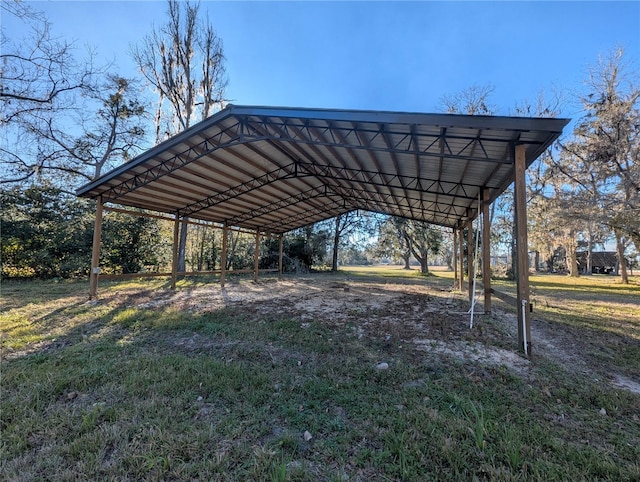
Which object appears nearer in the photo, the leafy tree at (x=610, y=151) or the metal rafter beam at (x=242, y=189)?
the metal rafter beam at (x=242, y=189)

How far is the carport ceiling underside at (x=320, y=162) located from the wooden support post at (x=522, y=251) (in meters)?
0.36

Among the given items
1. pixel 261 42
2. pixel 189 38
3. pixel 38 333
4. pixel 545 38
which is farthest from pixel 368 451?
pixel 189 38

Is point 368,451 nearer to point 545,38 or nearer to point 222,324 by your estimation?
point 222,324

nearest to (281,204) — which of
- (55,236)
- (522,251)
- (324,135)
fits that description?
(324,135)

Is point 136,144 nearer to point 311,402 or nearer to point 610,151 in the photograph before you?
point 311,402

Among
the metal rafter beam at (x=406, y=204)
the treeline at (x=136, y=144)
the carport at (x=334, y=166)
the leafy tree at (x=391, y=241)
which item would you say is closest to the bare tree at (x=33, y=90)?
the treeline at (x=136, y=144)

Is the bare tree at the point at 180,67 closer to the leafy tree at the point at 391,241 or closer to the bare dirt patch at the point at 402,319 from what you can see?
the bare dirt patch at the point at 402,319

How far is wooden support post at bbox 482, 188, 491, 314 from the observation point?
6.52 m

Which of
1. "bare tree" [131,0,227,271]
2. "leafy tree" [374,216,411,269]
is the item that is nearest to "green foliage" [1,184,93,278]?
"bare tree" [131,0,227,271]

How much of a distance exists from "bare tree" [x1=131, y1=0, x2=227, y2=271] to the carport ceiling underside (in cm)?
597

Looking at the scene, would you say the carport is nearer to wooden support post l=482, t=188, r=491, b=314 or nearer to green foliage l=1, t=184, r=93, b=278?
wooden support post l=482, t=188, r=491, b=314

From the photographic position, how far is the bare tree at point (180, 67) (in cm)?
1445

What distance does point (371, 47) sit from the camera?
9055 mm

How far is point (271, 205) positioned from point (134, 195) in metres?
5.16
